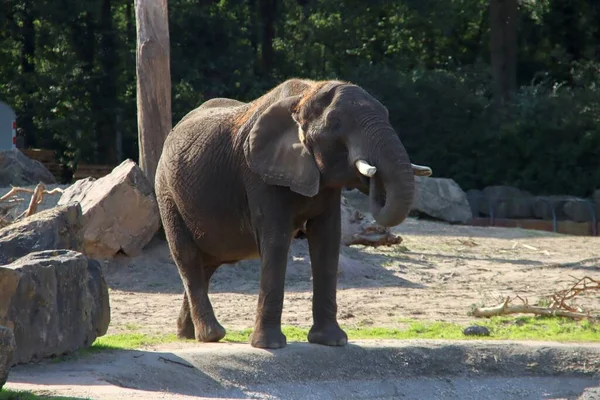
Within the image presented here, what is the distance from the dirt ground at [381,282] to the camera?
11.9m

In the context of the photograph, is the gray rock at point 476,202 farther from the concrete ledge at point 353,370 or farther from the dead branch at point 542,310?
the concrete ledge at point 353,370

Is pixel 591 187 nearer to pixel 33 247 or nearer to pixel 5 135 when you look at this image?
pixel 5 135

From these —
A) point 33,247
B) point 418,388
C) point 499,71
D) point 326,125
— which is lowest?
point 418,388

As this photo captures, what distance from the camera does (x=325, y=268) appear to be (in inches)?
347

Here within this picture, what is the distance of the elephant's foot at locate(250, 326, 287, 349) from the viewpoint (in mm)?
8570

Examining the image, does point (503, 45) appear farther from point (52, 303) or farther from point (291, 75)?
point (52, 303)

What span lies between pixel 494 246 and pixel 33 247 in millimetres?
11247

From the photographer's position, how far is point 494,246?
62.0ft

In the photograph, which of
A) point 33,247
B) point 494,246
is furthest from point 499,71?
point 33,247

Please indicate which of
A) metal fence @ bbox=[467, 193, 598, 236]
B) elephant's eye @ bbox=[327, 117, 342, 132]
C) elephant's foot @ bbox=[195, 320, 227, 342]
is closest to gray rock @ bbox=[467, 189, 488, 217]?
metal fence @ bbox=[467, 193, 598, 236]

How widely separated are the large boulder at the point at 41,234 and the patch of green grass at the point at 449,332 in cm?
85

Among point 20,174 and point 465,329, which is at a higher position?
point 20,174

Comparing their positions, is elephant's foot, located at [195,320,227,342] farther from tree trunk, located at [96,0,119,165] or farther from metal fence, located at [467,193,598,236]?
tree trunk, located at [96,0,119,165]

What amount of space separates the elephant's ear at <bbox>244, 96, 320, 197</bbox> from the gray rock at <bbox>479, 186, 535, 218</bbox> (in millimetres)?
16804
